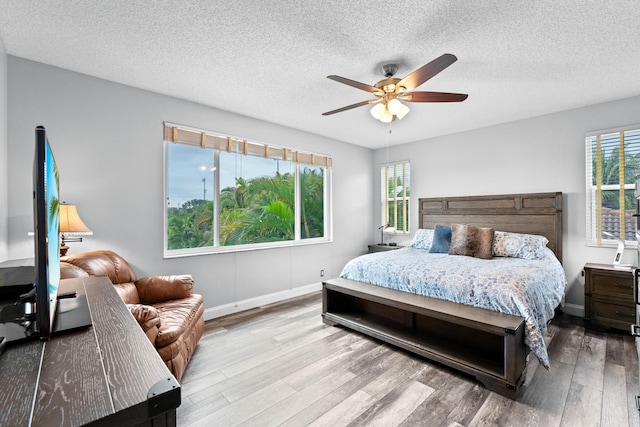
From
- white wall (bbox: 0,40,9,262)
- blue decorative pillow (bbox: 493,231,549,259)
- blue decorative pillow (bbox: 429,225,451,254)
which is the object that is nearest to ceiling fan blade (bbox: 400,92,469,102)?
blue decorative pillow (bbox: 429,225,451,254)

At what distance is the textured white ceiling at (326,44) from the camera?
1.88m

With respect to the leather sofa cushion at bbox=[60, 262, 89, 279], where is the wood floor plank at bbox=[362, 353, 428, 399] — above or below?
below

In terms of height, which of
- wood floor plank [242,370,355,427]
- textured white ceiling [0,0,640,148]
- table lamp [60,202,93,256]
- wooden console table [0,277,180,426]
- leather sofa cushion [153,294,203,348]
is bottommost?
wood floor plank [242,370,355,427]

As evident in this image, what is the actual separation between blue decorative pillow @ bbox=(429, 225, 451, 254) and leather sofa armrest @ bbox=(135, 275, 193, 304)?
3016 millimetres

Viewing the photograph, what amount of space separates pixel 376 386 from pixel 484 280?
1.27 meters

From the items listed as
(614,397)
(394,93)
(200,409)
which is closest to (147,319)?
(200,409)

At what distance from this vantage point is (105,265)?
2.53 m

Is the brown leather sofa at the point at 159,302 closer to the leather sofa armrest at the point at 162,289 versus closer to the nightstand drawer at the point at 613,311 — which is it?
the leather sofa armrest at the point at 162,289

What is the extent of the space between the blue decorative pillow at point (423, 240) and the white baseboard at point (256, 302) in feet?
5.47

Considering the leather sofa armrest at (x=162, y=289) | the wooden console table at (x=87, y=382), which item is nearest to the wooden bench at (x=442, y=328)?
the leather sofa armrest at (x=162, y=289)

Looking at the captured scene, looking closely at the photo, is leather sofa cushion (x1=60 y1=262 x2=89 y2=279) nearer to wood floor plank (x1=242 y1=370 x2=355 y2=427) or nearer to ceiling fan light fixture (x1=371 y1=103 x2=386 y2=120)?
wood floor plank (x1=242 y1=370 x2=355 y2=427)

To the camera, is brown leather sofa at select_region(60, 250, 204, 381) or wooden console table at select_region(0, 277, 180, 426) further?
brown leather sofa at select_region(60, 250, 204, 381)

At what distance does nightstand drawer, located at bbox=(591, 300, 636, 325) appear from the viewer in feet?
9.70

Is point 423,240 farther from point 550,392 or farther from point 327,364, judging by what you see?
point 327,364
